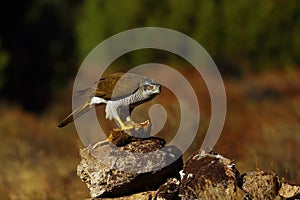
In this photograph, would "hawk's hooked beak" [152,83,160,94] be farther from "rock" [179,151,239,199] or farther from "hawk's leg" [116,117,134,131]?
"rock" [179,151,239,199]

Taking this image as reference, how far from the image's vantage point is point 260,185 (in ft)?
21.3

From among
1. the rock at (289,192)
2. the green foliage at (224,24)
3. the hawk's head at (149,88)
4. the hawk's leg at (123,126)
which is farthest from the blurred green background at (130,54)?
the hawk's head at (149,88)

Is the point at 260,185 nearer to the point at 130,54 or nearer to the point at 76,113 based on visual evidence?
the point at 76,113

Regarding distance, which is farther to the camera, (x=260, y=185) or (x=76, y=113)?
(x=76, y=113)

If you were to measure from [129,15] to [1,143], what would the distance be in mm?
10713


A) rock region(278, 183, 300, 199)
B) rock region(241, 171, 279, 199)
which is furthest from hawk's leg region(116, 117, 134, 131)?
rock region(278, 183, 300, 199)

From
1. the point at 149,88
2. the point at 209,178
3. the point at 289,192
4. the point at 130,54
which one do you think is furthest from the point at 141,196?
the point at 130,54

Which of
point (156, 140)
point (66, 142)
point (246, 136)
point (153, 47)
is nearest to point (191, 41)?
point (153, 47)

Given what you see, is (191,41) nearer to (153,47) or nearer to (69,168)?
(153,47)

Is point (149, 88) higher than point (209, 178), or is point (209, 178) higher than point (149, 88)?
point (149, 88)

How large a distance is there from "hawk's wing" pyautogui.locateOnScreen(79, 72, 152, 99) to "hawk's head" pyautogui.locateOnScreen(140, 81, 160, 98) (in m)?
0.07

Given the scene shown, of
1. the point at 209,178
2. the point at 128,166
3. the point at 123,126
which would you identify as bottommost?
the point at 209,178

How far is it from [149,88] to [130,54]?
21.0 meters

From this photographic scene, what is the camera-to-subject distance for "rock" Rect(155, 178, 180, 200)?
6.49 m
